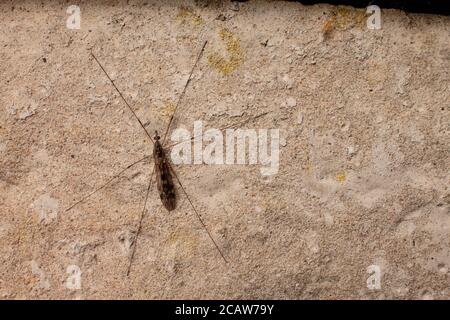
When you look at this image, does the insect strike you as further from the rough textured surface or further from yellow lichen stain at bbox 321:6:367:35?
yellow lichen stain at bbox 321:6:367:35

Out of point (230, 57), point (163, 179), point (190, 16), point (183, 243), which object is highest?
point (190, 16)

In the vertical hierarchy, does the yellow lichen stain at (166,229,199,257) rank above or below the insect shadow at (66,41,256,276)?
below

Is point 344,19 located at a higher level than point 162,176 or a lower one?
higher

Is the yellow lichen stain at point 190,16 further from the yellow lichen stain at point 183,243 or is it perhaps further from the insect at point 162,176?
the yellow lichen stain at point 183,243

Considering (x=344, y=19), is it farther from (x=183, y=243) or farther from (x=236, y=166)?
(x=183, y=243)

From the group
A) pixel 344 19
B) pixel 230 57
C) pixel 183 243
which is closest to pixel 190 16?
pixel 230 57

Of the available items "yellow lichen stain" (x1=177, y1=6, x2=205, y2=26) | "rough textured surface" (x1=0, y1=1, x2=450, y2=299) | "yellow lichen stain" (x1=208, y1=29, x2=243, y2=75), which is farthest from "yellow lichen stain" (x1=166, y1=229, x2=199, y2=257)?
"yellow lichen stain" (x1=177, y1=6, x2=205, y2=26)
